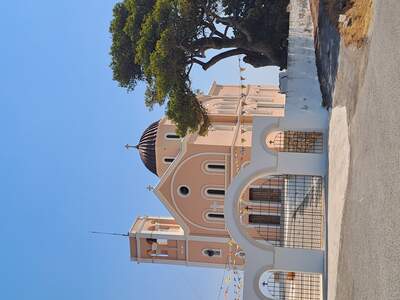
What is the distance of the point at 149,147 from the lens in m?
31.7

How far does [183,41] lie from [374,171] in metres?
11.9

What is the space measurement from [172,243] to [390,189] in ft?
81.5

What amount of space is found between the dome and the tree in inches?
420

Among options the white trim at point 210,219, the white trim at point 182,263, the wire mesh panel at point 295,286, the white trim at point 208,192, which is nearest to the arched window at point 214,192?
the white trim at point 208,192

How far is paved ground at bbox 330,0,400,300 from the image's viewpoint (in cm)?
680

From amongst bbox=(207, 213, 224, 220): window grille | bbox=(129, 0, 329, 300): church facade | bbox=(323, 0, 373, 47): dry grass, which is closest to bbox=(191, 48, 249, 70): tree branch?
bbox=(129, 0, 329, 300): church facade

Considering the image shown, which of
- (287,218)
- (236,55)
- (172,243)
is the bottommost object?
(172,243)

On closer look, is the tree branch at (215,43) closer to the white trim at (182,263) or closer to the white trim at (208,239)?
the white trim at (208,239)

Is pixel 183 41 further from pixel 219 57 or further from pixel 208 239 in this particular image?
pixel 208 239

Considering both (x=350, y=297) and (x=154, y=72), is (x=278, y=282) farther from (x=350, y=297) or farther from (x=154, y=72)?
(x=154, y=72)

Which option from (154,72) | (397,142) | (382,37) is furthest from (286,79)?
(397,142)

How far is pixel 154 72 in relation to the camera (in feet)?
57.6

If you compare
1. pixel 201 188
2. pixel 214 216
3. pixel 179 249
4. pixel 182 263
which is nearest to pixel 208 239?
pixel 214 216

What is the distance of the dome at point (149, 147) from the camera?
31406mm
